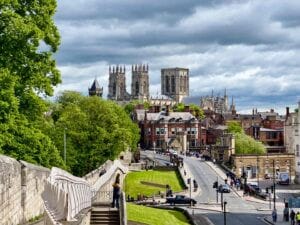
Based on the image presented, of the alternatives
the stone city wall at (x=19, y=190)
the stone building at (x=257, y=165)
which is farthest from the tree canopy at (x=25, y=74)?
the stone building at (x=257, y=165)

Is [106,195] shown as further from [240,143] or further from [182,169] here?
[240,143]

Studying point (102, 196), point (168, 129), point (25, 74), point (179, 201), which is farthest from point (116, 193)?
point (168, 129)

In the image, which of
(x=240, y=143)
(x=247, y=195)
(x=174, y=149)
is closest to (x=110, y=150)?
(x=247, y=195)

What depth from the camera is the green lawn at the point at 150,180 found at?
72.9 metres

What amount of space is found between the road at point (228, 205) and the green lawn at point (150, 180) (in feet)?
8.72

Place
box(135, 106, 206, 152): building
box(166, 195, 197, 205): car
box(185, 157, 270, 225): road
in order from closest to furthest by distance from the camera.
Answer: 1. box(185, 157, 270, 225): road
2. box(166, 195, 197, 205): car
3. box(135, 106, 206, 152): building

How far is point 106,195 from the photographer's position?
39.6m

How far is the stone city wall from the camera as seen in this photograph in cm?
1567

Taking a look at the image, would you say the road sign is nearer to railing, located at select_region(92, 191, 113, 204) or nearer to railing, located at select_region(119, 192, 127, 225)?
railing, located at select_region(92, 191, 113, 204)

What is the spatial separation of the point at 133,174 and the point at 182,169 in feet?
28.9

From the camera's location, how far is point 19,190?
18.1 m

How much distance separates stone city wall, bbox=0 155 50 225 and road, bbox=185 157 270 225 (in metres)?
32.1

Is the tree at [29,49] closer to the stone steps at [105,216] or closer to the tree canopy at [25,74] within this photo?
the tree canopy at [25,74]

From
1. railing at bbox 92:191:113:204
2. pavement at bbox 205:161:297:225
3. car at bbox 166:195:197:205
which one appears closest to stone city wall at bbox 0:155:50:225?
railing at bbox 92:191:113:204
